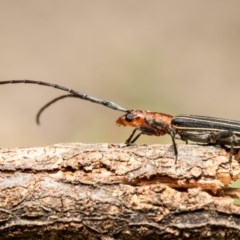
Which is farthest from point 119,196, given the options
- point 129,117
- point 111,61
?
point 111,61

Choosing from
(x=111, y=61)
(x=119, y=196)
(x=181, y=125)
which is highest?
(x=111, y=61)

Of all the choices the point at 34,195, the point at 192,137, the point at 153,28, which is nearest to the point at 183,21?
the point at 153,28

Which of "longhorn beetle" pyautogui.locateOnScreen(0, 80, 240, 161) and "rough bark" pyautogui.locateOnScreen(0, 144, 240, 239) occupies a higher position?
"longhorn beetle" pyautogui.locateOnScreen(0, 80, 240, 161)

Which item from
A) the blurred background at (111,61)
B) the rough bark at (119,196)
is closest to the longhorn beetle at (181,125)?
the rough bark at (119,196)

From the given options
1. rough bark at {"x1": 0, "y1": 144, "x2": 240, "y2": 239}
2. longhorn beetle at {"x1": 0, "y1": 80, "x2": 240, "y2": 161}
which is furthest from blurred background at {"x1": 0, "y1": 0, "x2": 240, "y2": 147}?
rough bark at {"x1": 0, "y1": 144, "x2": 240, "y2": 239}

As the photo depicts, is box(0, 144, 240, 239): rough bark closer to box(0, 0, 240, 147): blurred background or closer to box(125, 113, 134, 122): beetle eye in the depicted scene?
box(125, 113, 134, 122): beetle eye

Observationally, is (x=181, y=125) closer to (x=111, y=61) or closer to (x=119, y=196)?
(x=119, y=196)
